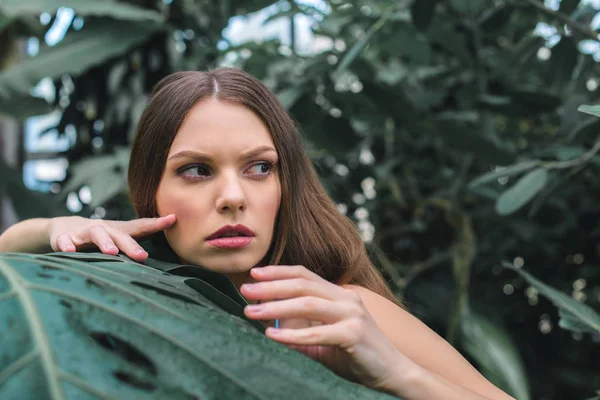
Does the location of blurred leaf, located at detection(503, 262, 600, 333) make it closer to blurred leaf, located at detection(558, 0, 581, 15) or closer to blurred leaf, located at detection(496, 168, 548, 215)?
blurred leaf, located at detection(496, 168, 548, 215)

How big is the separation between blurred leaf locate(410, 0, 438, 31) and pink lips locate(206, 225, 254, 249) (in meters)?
0.65

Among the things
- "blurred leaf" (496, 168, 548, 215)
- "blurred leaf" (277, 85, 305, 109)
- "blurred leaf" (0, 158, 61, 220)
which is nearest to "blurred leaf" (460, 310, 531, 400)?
"blurred leaf" (496, 168, 548, 215)

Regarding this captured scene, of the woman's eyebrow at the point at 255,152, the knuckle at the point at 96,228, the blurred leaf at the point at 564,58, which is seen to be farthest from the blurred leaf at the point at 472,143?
the knuckle at the point at 96,228

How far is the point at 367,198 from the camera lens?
6.28 feet

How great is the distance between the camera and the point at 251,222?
2.31ft

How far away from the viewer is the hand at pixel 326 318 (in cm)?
49

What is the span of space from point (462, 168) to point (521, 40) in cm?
42

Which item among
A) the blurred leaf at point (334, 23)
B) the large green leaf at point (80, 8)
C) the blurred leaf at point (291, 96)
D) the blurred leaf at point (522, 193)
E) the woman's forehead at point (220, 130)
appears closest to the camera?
the woman's forehead at point (220, 130)

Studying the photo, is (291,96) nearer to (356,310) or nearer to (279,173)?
(279,173)

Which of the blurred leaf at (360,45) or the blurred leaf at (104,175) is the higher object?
the blurred leaf at (360,45)

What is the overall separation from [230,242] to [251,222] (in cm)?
3

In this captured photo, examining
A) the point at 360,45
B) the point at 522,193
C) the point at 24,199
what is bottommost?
the point at 24,199

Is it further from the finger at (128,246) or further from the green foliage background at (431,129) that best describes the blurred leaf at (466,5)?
the finger at (128,246)

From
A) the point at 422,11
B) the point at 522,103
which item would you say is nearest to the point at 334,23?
the point at 422,11
